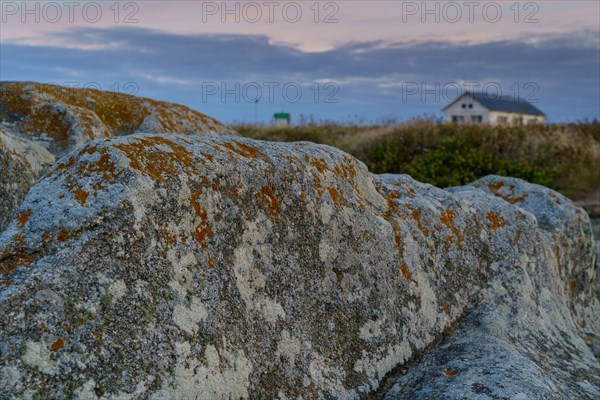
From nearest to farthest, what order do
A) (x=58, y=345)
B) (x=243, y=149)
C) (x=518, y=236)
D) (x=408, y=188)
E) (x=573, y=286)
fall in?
(x=58, y=345)
(x=243, y=149)
(x=408, y=188)
(x=518, y=236)
(x=573, y=286)

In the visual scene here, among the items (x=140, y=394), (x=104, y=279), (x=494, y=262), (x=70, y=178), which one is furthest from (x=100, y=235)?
(x=494, y=262)

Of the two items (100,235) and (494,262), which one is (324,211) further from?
(494,262)

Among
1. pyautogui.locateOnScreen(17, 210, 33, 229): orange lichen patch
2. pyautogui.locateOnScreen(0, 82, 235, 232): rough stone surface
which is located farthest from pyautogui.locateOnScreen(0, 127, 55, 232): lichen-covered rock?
pyautogui.locateOnScreen(17, 210, 33, 229): orange lichen patch

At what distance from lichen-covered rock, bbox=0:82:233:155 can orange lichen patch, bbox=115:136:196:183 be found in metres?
4.35

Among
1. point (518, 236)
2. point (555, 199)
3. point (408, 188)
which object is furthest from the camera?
point (555, 199)

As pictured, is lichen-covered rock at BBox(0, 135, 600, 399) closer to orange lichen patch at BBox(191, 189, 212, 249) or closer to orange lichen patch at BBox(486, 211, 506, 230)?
orange lichen patch at BBox(191, 189, 212, 249)

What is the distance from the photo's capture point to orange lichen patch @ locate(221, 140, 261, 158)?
344 cm

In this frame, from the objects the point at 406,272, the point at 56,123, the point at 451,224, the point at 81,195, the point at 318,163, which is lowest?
the point at 406,272

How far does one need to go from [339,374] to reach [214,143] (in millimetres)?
1381

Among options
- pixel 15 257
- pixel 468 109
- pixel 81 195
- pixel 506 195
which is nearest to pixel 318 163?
pixel 81 195

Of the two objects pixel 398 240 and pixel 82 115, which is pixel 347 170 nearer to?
pixel 398 240

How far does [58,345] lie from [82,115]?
5.64 m

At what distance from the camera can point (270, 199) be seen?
3365 mm

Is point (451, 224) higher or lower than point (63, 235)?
lower
